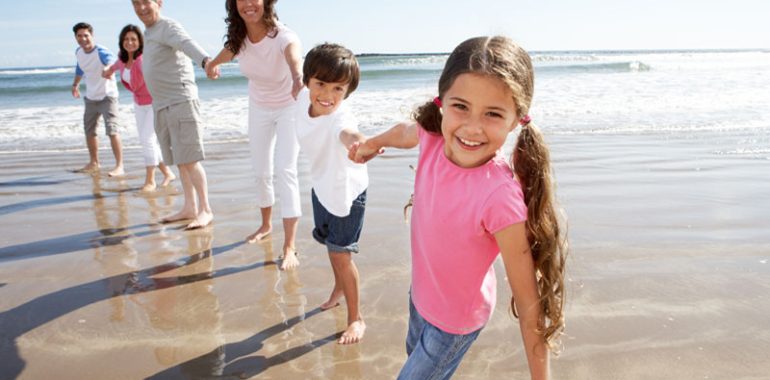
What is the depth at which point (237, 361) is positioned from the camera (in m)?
2.62

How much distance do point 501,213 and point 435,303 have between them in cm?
38

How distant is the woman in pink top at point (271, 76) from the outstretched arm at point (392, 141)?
1709 millimetres

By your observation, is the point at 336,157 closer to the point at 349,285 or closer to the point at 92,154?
the point at 349,285

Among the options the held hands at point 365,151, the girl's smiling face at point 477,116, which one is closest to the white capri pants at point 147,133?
the held hands at point 365,151

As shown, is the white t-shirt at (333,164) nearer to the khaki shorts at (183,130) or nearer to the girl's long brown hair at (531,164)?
the girl's long brown hair at (531,164)

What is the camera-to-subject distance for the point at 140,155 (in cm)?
800

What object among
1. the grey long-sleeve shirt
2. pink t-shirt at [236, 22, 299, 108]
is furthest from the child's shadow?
the grey long-sleeve shirt

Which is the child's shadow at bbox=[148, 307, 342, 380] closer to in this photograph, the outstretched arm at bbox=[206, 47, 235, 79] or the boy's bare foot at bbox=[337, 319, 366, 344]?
the boy's bare foot at bbox=[337, 319, 366, 344]

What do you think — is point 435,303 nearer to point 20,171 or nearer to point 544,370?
Result: point 544,370

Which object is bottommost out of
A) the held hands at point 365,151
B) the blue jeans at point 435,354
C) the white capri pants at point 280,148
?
the blue jeans at point 435,354

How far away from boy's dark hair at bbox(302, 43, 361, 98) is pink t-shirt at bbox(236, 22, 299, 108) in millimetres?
1094

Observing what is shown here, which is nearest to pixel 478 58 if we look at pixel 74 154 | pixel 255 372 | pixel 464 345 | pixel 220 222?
pixel 464 345

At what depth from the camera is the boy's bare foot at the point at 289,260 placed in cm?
373

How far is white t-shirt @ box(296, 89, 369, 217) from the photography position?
9.00 feet
